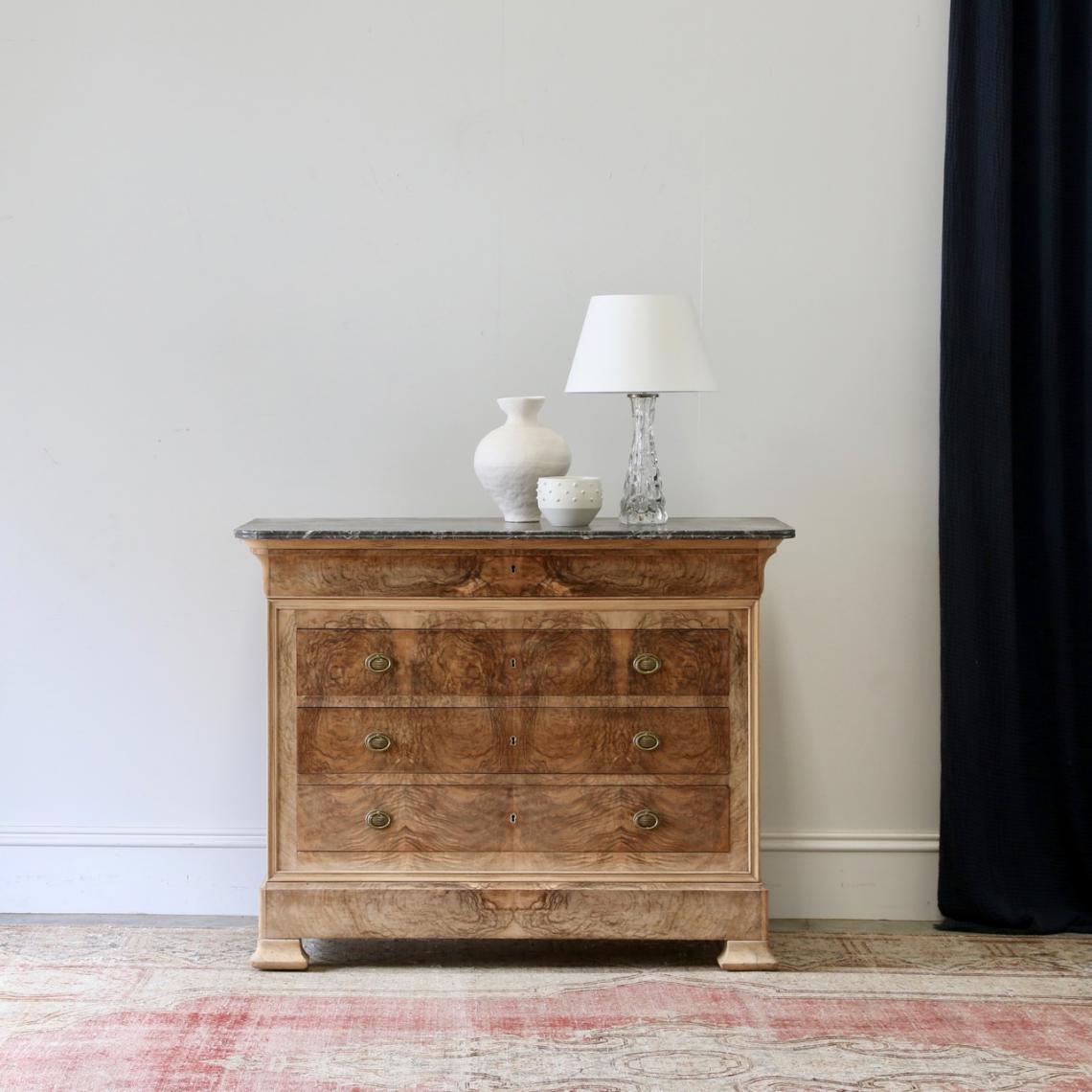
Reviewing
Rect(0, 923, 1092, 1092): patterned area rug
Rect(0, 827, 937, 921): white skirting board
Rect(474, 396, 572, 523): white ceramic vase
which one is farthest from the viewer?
Rect(0, 827, 937, 921): white skirting board

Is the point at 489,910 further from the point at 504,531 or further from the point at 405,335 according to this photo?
the point at 405,335

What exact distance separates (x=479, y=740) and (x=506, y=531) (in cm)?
44

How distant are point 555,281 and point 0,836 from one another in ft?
6.13

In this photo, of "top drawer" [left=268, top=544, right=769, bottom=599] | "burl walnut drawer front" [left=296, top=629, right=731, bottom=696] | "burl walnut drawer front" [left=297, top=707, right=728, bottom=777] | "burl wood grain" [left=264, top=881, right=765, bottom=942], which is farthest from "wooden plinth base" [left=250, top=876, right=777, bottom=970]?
"top drawer" [left=268, top=544, right=769, bottom=599]

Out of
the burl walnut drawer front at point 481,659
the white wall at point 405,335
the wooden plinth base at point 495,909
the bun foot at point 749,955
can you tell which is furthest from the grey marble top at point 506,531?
the bun foot at point 749,955

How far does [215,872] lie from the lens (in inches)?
117

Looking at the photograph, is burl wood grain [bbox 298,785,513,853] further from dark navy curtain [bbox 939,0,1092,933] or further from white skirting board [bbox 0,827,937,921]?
dark navy curtain [bbox 939,0,1092,933]

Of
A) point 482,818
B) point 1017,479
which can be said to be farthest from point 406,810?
point 1017,479

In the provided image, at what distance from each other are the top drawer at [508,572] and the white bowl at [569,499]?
6cm

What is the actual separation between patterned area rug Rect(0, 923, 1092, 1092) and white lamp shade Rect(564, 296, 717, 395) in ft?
3.98

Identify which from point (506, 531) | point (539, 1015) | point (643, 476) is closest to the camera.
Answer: point (539, 1015)

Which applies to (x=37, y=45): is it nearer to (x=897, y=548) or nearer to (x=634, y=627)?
(x=634, y=627)

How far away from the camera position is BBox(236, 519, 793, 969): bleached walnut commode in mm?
2537

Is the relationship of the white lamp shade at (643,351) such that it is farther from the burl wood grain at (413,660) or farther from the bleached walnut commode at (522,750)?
the burl wood grain at (413,660)
